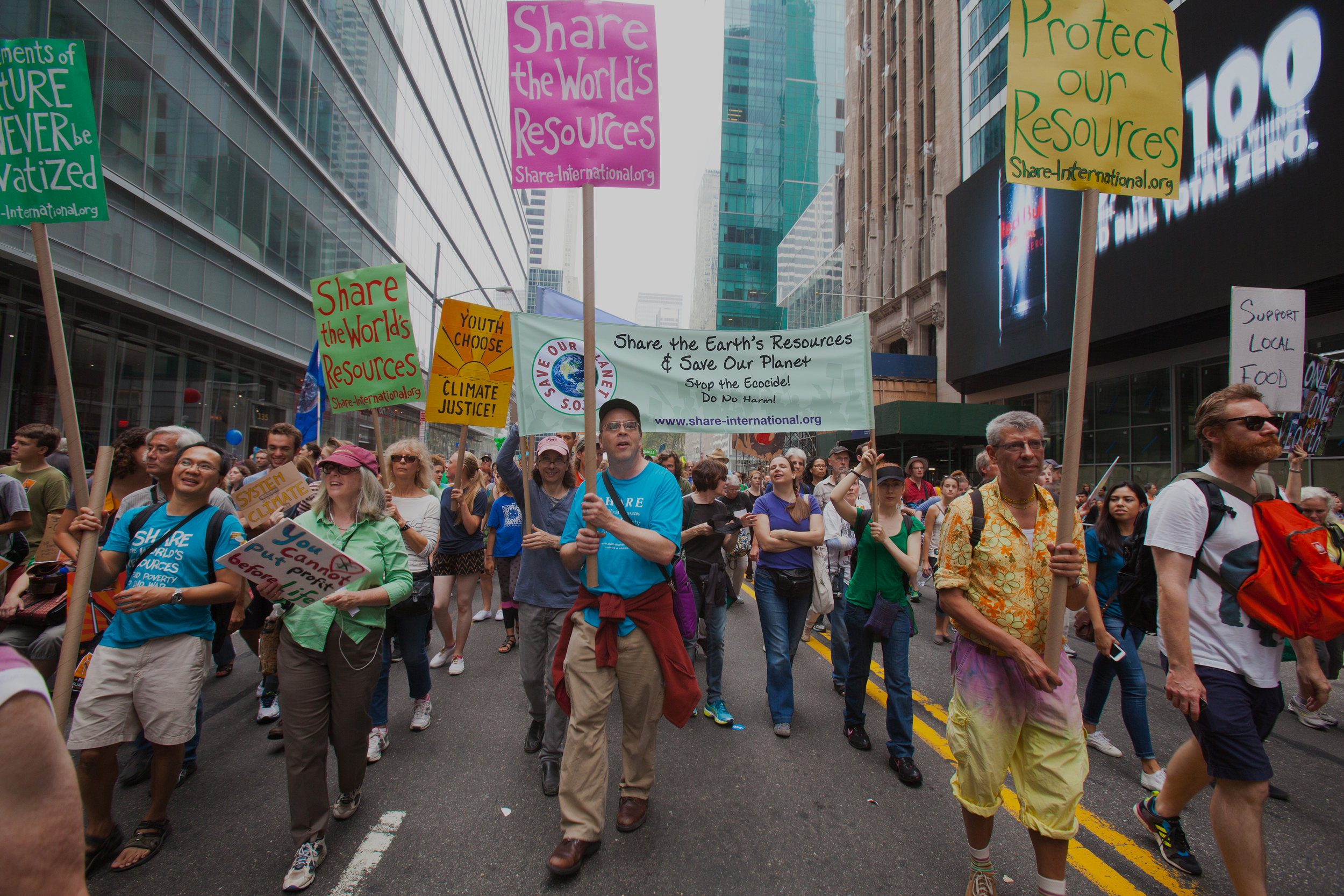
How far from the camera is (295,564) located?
2.80 metres

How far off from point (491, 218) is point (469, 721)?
4968 centimetres

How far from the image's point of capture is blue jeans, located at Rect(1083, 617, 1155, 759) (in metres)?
3.56

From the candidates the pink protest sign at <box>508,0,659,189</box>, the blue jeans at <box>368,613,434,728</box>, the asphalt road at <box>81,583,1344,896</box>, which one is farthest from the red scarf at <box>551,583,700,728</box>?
the pink protest sign at <box>508,0,659,189</box>

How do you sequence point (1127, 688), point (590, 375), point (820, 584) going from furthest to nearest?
point (820, 584), point (1127, 688), point (590, 375)

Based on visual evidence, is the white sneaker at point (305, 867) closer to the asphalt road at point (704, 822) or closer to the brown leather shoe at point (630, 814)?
the asphalt road at point (704, 822)

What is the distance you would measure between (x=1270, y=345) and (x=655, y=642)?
5.85 m

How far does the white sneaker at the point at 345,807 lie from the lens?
313 cm

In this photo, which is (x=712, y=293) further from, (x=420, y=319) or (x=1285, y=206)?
(x=1285, y=206)

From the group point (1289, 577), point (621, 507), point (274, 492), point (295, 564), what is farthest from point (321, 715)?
point (1289, 577)

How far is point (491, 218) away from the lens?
1893 inches

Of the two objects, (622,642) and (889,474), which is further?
(889,474)

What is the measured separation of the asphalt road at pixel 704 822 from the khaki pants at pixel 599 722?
22 centimetres

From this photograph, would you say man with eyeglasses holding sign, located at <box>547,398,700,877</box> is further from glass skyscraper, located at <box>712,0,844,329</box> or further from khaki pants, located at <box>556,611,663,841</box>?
glass skyscraper, located at <box>712,0,844,329</box>

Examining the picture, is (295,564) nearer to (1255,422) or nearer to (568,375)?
(568,375)
